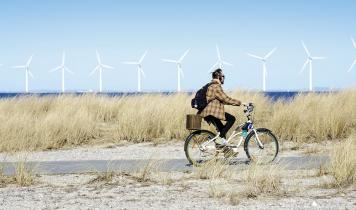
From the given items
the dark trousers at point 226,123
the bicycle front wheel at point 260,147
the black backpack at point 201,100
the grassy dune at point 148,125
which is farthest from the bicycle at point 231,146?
the grassy dune at point 148,125

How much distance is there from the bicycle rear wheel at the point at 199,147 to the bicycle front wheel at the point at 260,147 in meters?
0.74

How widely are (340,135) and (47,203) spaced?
11.0 m

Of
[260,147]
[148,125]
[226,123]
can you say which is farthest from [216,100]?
[148,125]

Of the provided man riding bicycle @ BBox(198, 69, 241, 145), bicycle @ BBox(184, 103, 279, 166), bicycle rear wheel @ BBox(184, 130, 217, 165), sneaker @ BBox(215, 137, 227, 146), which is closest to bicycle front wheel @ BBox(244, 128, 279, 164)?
bicycle @ BBox(184, 103, 279, 166)

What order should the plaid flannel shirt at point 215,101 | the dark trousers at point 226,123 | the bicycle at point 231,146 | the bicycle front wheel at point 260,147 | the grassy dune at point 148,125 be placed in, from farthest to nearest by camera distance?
the grassy dune at point 148,125 < the bicycle front wheel at point 260,147 < the dark trousers at point 226,123 < the bicycle at point 231,146 < the plaid flannel shirt at point 215,101

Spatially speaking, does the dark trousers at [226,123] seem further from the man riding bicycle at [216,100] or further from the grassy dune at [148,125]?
the grassy dune at [148,125]

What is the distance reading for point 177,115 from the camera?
19.1m

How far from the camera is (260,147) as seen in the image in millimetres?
12594

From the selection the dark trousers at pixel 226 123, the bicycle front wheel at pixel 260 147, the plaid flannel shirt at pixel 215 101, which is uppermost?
the plaid flannel shirt at pixel 215 101

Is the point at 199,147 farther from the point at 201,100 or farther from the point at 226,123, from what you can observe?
the point at 201,100

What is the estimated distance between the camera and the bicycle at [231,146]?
40.6ft

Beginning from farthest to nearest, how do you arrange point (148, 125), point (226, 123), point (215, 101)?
1. point (148, 125)
2. point (226, 123)
3. point (215, 101)

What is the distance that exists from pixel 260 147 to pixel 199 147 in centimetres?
125

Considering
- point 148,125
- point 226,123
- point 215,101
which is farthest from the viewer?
point 148,125
